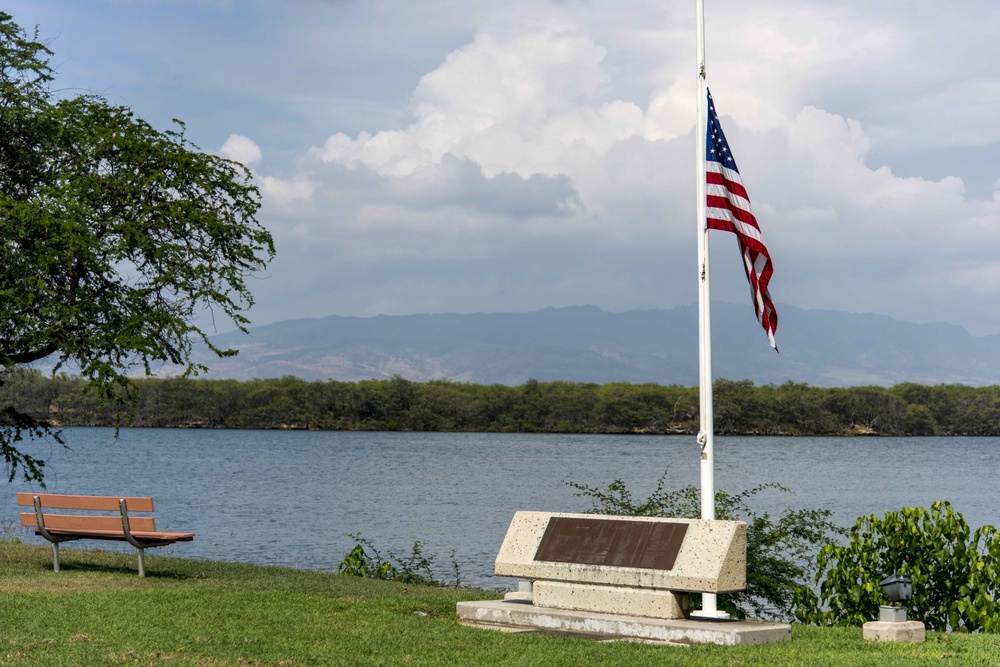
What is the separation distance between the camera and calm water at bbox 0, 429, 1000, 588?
32750mm

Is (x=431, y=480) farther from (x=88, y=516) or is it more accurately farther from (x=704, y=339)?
(x=704, y=339)

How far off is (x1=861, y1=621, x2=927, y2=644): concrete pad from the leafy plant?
1328 millimetres

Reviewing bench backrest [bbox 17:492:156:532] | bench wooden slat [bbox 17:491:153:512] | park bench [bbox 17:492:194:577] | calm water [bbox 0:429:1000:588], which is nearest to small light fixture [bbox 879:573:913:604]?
park bench [bbox 17:492:194:577]

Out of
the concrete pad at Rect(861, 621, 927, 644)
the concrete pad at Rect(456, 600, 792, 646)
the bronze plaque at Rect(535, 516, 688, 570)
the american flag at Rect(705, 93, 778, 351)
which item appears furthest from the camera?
the american flag at Rect(705, 93, 778, 351)

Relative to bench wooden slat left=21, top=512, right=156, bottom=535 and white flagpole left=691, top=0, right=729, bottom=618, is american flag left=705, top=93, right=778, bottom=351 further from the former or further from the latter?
bench wooden slat left=21, top=512, right=156, bottom=535

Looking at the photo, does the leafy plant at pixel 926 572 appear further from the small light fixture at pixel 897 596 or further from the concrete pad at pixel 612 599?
the concrete pad at pixel 612 599

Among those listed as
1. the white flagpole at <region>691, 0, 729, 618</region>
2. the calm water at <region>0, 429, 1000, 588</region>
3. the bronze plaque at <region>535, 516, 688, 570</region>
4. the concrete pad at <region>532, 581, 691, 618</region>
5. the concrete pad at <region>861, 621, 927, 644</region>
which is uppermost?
the white flagpole at <region>691, 0, 729, 618</region>

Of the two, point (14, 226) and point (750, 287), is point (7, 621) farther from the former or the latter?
point (750, 287)

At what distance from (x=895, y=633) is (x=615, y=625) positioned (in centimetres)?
263

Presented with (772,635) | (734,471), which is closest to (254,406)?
(734,471)

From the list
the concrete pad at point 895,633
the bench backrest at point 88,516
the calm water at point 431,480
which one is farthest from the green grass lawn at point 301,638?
the calm water at point 431,480

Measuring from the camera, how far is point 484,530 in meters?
33.9

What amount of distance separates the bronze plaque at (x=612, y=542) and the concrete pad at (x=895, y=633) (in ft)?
6.43

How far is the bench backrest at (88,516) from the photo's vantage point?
47.3 ft
